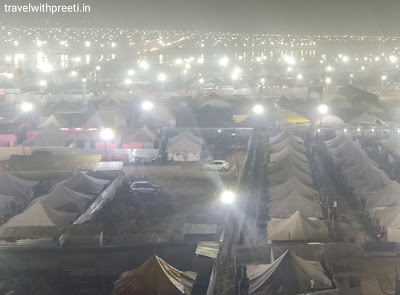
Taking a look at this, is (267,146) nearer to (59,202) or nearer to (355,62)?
(59,202)

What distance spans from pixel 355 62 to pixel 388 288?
71245 millimetres

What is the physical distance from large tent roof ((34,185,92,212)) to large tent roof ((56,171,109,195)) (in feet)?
2.24

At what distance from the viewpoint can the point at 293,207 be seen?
1376 cm

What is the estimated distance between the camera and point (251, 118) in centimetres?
2667

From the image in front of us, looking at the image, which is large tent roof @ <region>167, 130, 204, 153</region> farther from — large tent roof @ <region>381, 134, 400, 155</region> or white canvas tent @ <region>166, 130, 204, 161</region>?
large tent roof @ <region>381, 134, 400, 155</region>

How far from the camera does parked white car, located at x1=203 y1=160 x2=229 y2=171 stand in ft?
62.1

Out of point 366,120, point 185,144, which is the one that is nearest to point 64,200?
point 185,144

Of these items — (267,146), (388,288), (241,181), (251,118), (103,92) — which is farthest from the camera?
(103,92)

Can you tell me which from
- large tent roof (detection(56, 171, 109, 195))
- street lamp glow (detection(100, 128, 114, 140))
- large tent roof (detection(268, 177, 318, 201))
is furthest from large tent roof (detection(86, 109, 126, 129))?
large tent roof (detection(268, 177, 318, 201))

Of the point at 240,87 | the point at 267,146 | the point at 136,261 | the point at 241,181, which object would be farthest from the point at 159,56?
the point at 136,261

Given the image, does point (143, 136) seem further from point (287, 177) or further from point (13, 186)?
point (287, 177)

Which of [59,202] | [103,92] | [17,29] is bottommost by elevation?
[59,202]

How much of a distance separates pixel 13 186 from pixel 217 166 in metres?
7.82

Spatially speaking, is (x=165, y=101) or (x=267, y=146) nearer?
(x=267, y=146)
